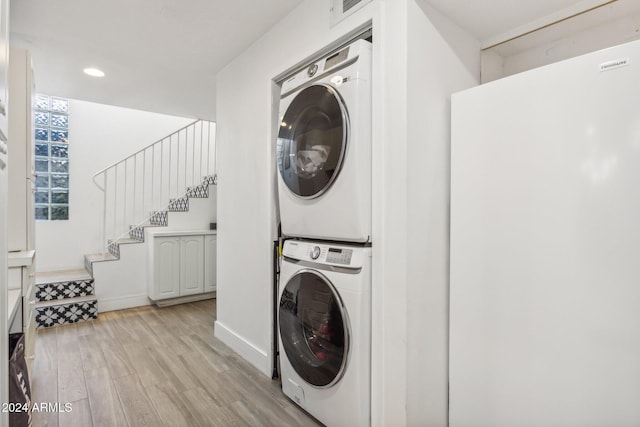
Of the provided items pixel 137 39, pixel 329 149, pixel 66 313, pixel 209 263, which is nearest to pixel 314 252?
pixel 329 149

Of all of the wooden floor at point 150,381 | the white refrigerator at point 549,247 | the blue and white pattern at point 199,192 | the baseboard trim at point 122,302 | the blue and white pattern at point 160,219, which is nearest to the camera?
the white refrigerator at point 549,247

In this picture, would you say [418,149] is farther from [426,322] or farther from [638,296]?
[638,296]

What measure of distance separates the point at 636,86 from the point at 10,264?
2977mm

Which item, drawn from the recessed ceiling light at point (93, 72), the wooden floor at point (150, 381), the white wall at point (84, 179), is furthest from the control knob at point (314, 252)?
the white wall at point (84, 179)

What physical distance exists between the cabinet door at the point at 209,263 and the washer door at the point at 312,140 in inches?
109

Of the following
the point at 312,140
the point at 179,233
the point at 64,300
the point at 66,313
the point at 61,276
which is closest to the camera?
the point at 312,140

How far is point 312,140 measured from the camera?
1732 millimetres

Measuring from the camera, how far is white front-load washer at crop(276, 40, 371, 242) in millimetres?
1512

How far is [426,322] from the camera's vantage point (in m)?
1.57

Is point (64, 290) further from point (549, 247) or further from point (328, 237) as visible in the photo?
point (549, 247)

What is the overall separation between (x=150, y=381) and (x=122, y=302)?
213 centimetres

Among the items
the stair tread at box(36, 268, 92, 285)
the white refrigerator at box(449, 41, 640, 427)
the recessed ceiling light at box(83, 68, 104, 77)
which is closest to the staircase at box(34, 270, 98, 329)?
the stair tread at box(36, 268, 92, 285)

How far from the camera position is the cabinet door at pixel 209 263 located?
4.29 meters

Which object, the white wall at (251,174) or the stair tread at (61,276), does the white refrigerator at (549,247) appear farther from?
the stair tread at (61,276)
